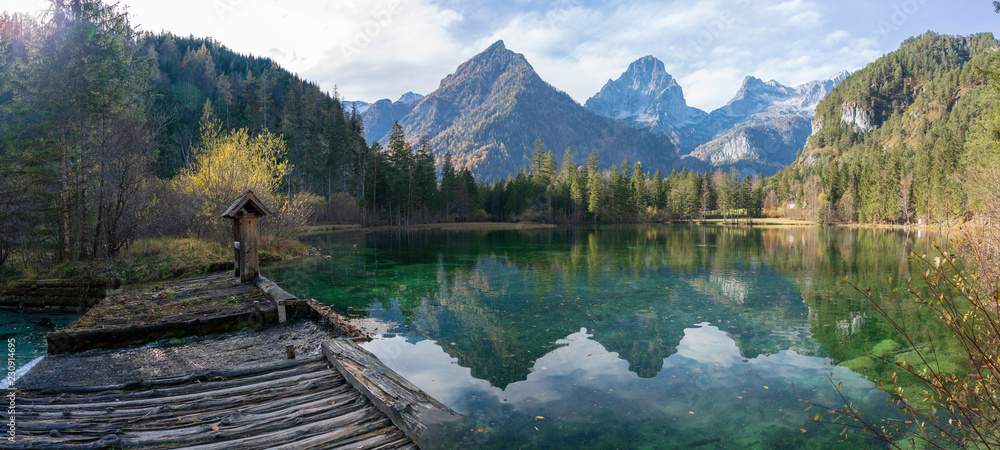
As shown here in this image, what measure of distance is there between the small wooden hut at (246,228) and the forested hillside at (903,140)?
21782mm

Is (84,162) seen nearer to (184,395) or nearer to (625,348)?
(184,395)

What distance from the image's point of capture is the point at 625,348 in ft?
35.9

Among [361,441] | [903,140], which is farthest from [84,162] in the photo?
[903,140]

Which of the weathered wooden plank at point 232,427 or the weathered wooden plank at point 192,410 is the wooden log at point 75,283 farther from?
the weathered wooden plank at point 232,427

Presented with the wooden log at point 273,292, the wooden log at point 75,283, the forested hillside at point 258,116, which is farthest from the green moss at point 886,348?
the forested hillside at point 258,116

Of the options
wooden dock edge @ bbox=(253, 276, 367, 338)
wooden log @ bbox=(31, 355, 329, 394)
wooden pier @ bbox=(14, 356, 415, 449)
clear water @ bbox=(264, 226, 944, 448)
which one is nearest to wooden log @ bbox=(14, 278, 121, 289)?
clear water @ bbox=(264, 226, 944, 448)

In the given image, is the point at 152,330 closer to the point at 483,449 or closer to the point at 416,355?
the point at 416,355

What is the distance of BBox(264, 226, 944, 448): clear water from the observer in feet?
22.9

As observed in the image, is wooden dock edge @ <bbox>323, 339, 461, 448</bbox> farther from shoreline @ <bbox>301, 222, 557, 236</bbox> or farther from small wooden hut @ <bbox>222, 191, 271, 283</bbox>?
shoreline @ <bbox>301, 222, 557, 236</bbox>

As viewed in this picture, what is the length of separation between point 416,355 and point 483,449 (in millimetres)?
4581

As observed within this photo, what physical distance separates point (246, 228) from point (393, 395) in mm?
10281

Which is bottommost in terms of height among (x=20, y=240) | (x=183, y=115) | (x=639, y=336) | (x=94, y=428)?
(x=639, y=336)

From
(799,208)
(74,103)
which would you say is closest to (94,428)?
(74,103)

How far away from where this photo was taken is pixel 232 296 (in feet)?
40.6
